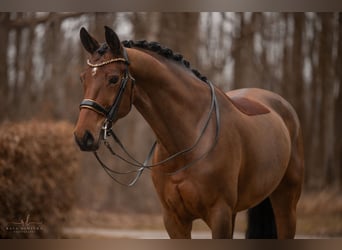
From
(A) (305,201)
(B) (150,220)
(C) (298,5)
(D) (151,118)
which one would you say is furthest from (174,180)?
(C) (298,5)

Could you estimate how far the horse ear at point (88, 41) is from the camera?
278cm

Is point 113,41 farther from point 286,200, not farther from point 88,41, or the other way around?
point 286,200

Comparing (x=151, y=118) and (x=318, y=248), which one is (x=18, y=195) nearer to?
(x=151, y=118)

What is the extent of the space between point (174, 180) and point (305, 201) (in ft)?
5.04

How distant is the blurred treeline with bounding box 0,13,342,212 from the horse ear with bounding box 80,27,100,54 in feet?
4.29

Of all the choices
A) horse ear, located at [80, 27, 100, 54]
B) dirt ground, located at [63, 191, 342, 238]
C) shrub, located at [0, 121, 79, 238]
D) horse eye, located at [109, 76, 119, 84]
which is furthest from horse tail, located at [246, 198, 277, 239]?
horse ear, located at [80, 27, 100, 54]

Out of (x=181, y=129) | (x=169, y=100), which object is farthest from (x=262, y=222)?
(x=169, y=100)

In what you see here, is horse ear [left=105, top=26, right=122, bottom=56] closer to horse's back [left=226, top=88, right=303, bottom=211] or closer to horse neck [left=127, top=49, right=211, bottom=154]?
horse neck [left=127, top=49, right=211, bottom=154]

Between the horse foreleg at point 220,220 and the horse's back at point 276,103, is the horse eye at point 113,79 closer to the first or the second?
the horse foreleg at point 220,220

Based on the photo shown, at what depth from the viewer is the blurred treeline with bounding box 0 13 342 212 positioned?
4.06 m

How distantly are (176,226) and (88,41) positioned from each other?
125 cm

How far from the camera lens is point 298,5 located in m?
3.98

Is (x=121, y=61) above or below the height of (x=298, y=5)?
below

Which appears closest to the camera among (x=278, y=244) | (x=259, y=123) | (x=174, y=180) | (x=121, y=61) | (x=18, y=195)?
(x=121, y=61)
